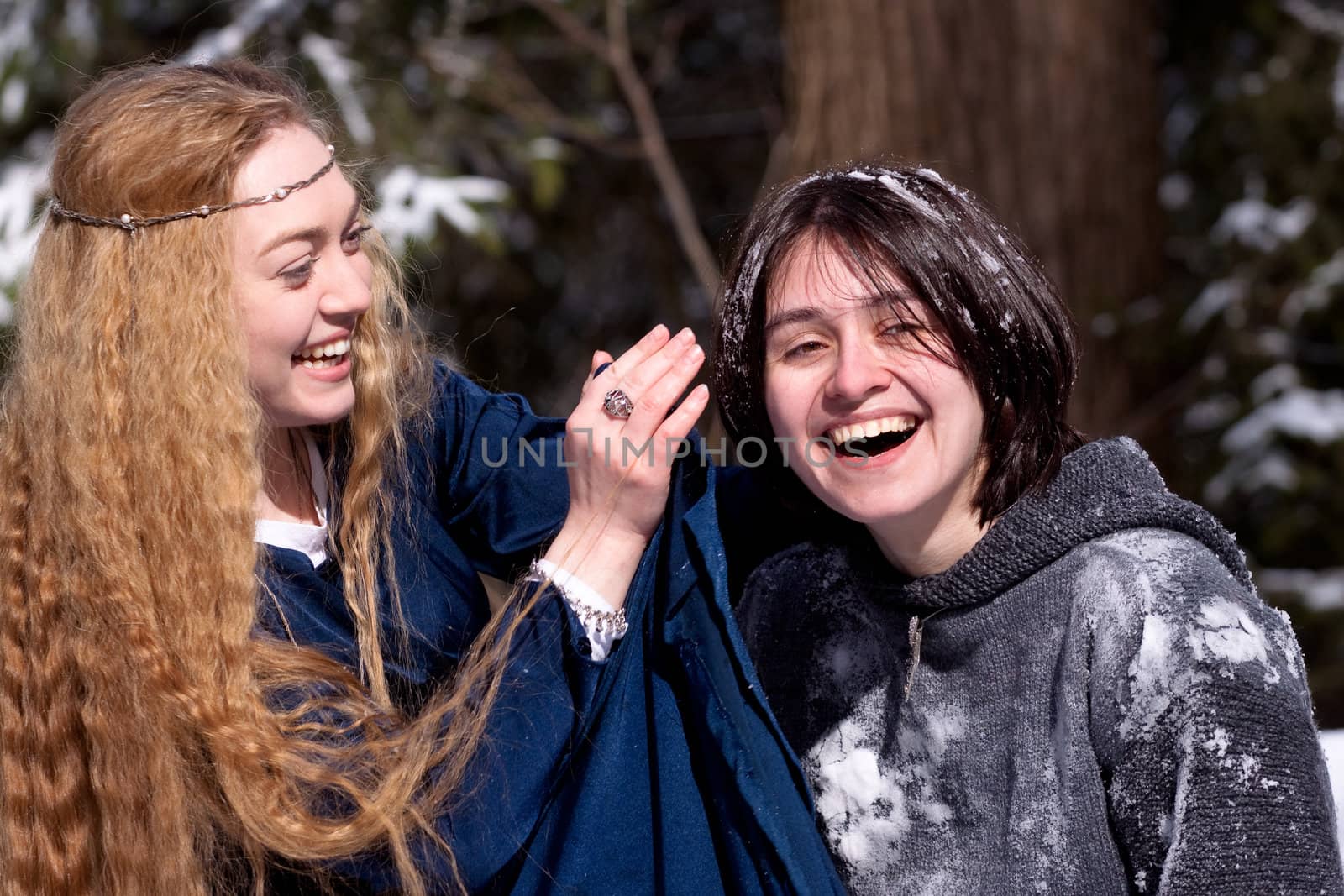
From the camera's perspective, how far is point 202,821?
5.27ft

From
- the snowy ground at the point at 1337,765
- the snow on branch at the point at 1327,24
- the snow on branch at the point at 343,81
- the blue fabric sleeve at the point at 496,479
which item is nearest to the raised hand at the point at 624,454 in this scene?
the blue fabric sleeve at the point at 496,479

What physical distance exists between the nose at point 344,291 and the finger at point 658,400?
455 millimetres

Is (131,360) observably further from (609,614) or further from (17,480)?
(609,614)

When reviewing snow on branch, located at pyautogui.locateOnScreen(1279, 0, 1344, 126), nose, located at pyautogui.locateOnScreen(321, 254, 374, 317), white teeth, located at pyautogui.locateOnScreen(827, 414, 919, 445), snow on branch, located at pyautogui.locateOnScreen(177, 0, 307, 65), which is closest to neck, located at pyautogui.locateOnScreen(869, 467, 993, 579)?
white teeth, located at pyautogui.locateOnScreen(827, 414, 919, 445)

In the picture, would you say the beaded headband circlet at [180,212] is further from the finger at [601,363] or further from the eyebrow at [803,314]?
the eyebrow at [803,314]

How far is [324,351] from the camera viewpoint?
1.76 m

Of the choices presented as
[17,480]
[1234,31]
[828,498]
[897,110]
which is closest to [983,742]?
[828,498]

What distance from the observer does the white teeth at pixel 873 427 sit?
5.13ft

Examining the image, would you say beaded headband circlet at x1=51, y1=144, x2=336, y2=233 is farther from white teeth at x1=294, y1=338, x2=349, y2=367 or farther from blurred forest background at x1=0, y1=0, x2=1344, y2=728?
blurred forest background at x1=0, y1=0, x2=1344, y2=728

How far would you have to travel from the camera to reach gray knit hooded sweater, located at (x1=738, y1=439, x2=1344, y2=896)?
1.32 metres

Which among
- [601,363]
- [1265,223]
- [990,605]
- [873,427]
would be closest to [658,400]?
[601,363]

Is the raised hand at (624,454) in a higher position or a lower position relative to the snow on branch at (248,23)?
lower

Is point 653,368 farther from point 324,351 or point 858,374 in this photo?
point 324,351

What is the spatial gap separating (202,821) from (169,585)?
31cm
